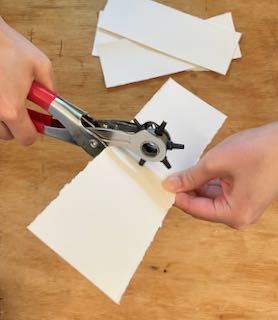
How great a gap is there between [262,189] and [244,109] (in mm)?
253

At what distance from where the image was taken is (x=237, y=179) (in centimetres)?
62

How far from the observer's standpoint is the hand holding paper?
61cm

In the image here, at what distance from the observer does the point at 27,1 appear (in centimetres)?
89

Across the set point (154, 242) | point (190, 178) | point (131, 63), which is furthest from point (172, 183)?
point (131, 63)

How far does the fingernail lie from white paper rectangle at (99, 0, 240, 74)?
1.01ft

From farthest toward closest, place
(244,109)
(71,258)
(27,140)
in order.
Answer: (244,109)
(27,140)
(71,258)

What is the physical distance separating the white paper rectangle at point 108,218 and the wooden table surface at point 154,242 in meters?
0.17

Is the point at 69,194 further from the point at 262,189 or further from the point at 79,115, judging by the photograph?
the point at 262,189

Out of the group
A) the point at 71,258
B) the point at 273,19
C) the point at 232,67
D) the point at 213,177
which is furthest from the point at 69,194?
the point at 273,19

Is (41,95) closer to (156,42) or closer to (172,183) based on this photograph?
(172,183)

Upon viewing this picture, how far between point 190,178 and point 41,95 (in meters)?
0.22

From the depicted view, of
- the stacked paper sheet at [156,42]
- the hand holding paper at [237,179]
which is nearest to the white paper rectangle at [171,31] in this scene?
the stacked paper sheet at [156,42]

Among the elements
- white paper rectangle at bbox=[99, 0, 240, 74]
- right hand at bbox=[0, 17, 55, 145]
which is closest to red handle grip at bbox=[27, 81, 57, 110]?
right hand at bbox=[0, 17, 55, 145]

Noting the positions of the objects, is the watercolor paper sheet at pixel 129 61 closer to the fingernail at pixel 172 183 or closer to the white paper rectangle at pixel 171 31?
the white paper rectangle at pixel 171 31
